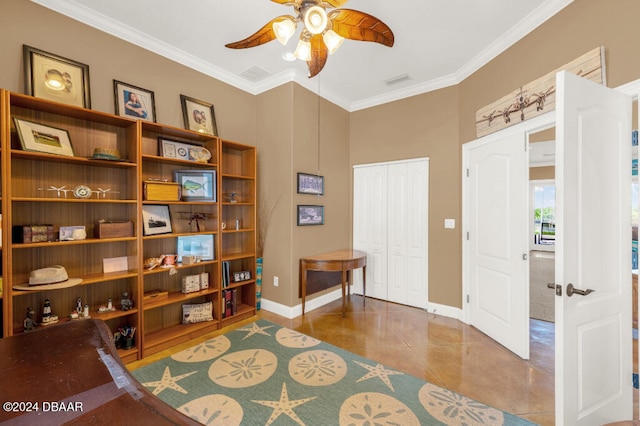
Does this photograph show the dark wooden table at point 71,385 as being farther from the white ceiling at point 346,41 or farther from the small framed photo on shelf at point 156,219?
the white ceiling at point 346,41

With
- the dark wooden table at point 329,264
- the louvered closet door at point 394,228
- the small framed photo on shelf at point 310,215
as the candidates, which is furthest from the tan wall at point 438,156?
the small framed photo on shelf at point 310,215

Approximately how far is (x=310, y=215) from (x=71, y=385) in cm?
297

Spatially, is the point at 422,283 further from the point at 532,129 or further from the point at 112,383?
the point at 112,383

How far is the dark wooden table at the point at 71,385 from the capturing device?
0.73m

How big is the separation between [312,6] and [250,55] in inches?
69.3

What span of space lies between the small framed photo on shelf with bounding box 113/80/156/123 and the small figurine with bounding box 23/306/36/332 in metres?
1.75

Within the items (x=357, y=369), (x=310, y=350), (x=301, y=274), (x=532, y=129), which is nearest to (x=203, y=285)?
(x=301, y=274)

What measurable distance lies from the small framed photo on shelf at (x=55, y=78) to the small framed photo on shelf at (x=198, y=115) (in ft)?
2.81

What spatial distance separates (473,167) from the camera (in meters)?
3.20

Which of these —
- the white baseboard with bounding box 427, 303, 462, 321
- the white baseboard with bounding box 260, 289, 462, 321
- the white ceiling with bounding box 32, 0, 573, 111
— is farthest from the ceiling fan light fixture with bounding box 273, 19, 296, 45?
the white baseboard with bounding box 427, 303, 462, 321

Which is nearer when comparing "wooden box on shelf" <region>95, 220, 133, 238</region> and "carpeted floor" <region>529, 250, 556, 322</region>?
"wooden box on shelf" <region>95, 220, 133, 238</region>

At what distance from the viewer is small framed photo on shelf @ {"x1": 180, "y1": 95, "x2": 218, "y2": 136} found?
307 cm

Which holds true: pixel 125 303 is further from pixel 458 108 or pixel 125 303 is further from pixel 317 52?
pixel 458 108

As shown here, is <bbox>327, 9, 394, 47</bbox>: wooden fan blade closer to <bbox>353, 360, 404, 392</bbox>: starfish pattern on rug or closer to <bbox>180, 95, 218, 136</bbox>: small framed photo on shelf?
<bbox>180, 95, 218, 136</bbox>: small framed photo on shelf
